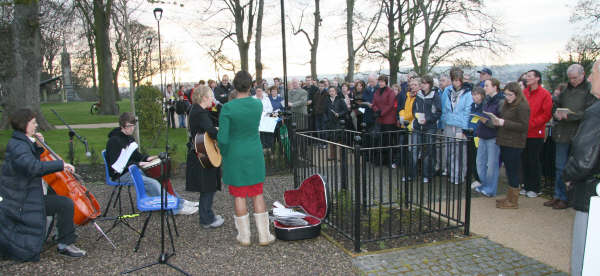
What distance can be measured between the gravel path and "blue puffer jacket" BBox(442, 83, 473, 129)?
3703 millimetres

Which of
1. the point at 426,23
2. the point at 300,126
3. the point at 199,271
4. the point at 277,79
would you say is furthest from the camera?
the point at 426,23

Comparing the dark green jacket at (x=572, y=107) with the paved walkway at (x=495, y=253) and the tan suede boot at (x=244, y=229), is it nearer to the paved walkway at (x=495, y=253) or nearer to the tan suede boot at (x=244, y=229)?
the paved walkway at (x=495, y=253)

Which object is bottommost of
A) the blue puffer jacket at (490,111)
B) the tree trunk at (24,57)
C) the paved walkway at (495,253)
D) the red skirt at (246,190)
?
the paved walkway at (495,253)

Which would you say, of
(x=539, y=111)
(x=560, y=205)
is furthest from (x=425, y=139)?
(x=560, y=205)

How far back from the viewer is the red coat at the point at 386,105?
8.73 meters

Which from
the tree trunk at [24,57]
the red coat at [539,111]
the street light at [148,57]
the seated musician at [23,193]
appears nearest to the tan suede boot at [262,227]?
the seated musician at [23,193]

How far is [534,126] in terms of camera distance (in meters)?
6.37

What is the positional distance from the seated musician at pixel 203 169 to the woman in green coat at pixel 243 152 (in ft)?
1.38

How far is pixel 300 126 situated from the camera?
37.1 feet

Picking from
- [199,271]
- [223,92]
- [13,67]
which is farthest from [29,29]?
[199,271]

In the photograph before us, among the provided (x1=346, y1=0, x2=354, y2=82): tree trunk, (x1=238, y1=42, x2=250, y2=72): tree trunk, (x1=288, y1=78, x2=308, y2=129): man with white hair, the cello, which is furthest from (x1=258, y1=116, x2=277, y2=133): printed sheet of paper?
(x1=238, y1=42, x2=250, y2=72): tree trunk

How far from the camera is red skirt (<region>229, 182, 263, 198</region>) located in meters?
4.62

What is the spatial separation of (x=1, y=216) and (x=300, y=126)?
7.91 meters

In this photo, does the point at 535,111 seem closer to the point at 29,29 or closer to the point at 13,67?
the point at 29,29
